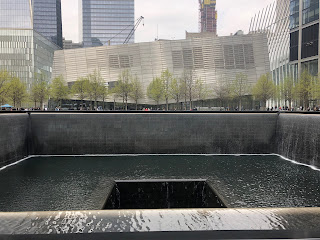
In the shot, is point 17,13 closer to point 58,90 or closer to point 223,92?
point 58,90

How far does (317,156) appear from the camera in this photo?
51.1ft

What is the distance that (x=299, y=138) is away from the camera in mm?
17312

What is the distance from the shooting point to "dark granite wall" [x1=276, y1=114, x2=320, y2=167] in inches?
625

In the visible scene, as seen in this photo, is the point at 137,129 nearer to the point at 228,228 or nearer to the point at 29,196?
the point at 29,196

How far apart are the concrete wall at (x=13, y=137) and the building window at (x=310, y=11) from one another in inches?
1822

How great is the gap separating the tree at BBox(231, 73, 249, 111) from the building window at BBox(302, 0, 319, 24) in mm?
14337

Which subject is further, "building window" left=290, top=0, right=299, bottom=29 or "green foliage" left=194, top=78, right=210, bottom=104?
"green foliage" left=194, top=78, right=210, bottom=104

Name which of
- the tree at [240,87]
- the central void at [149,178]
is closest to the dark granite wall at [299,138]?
the central void at [149,178]

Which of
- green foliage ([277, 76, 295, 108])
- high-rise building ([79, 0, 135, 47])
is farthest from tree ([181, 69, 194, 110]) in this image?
high-rise building ([79, 0, 135, 47])

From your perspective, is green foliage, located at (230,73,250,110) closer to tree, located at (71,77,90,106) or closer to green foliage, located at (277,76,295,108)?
green foliage, located at (277,76,295,108)

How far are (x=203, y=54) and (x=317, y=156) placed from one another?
1940 inches

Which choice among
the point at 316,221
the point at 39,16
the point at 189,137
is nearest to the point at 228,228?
the point at 316,221

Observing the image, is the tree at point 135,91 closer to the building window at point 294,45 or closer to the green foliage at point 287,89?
the green foliage at point 287,89

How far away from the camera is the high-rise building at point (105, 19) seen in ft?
515
